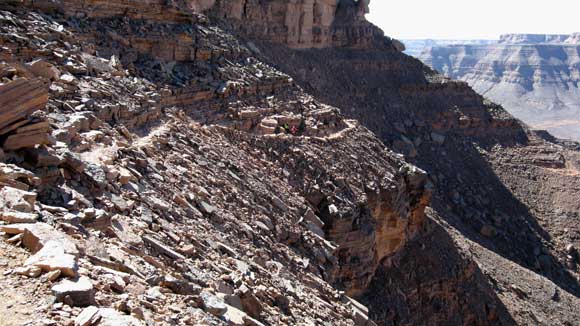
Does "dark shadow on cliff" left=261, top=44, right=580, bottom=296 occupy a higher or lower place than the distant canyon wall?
lower

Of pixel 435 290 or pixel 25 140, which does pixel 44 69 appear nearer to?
pixel 25 140

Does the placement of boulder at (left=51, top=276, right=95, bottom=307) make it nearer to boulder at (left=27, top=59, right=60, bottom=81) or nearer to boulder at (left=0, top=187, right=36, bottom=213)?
boulder at (left=0, top=187, right=36, bottom=213)

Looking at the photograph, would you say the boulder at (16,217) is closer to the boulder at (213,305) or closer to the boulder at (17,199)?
the boulder at (17,199)

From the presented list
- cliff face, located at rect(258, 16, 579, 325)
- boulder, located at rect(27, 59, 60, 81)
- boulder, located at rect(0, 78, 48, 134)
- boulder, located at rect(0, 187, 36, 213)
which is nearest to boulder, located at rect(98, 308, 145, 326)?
boulder, located at rect(0, 187, 36, 213)

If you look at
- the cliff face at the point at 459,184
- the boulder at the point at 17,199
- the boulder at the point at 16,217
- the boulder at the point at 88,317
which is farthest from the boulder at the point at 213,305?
the cliff face at the point at 459,184

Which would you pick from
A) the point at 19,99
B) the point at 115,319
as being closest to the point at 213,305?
the point at 115,319

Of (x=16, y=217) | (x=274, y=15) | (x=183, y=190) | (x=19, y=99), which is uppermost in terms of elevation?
(x=274, y=15)

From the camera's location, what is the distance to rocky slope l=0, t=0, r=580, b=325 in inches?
329

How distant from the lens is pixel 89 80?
16547 millimetres

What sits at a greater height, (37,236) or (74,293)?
(37,236)

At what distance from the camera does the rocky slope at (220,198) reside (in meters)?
8.36

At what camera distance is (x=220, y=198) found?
15.9 meters

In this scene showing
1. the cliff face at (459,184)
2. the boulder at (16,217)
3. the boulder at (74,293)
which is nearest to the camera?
the boulder at (74,293)

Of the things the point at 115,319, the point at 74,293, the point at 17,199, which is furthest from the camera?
the point at 17,199
